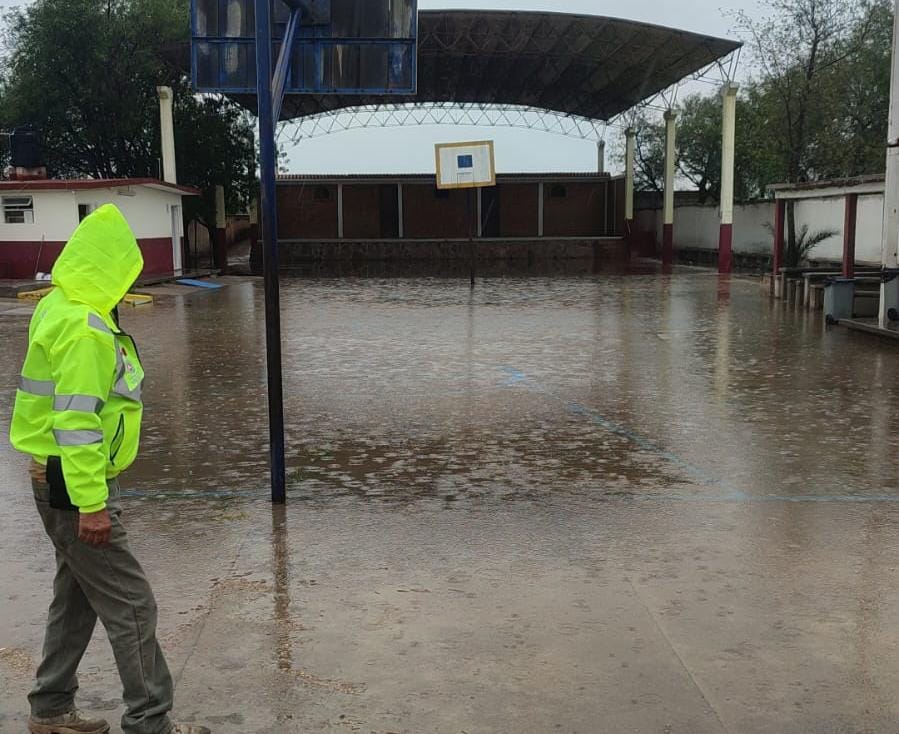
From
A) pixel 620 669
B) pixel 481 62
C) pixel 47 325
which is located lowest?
pixel 620 669

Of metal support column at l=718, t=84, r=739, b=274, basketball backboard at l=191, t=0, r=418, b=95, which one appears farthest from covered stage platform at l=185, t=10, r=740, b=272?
basketball backboard at l=191, t=0, r=418, b=95

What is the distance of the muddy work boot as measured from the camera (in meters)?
3.07

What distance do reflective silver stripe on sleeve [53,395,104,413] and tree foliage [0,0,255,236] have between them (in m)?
28.0

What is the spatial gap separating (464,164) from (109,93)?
10487 millimetres

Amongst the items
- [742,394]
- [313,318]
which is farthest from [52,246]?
[742,394]

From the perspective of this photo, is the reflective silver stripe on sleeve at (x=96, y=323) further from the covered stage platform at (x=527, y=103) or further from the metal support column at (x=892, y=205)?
the covered stage platform at (x=527, y=103)

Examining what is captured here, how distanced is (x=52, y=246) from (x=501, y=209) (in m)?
23.0

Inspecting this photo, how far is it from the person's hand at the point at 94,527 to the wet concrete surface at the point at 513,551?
0.74 m

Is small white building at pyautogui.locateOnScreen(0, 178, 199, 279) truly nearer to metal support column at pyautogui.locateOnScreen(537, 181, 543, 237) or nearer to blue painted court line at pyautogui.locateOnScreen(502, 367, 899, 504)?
blue painted court line at pyautogui.locateOnScreen(502, 367, 899, 504)

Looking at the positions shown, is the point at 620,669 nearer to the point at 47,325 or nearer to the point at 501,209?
the point at 47,325

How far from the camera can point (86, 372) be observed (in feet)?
9.46

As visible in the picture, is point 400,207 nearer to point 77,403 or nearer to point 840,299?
point 840,299

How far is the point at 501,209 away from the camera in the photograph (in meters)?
42.5

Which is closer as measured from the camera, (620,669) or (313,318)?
(620,669)
